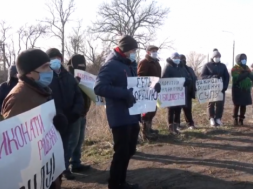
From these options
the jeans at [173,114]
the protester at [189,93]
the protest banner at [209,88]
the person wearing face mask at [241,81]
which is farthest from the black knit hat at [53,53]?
the person wearing face mask at [241,81]

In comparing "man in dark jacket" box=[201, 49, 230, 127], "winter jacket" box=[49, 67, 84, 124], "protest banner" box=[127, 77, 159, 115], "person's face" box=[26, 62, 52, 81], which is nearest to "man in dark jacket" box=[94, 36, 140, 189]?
"protest banner" box=[127, 77, 159, 115]

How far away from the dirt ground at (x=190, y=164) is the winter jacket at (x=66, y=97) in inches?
46.3

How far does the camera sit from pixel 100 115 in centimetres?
1045

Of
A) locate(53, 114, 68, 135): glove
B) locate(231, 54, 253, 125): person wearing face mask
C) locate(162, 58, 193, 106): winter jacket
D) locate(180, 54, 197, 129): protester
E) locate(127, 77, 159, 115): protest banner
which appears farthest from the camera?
locate(231, 54, 253, 125): person wearing face mask

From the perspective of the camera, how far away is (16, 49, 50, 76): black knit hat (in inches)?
142

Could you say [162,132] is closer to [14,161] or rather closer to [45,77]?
[45,77]

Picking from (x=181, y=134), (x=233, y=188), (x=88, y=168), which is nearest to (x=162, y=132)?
(x=181, y=134)

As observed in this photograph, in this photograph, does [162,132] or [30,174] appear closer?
[30,174]

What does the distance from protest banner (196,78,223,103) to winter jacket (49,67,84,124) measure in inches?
200

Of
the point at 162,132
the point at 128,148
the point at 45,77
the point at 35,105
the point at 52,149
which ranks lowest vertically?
the point at 162,132

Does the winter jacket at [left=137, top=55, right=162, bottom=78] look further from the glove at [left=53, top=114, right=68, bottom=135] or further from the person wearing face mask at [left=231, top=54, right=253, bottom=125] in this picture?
the glove at [left=53, top=114, right=68, bottom=135]

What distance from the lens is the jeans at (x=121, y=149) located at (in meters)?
4.97

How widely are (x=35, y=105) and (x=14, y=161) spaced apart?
2.11 ft

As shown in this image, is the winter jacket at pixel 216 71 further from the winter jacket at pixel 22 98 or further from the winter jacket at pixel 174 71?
the winter jacket at pixel 22 98
